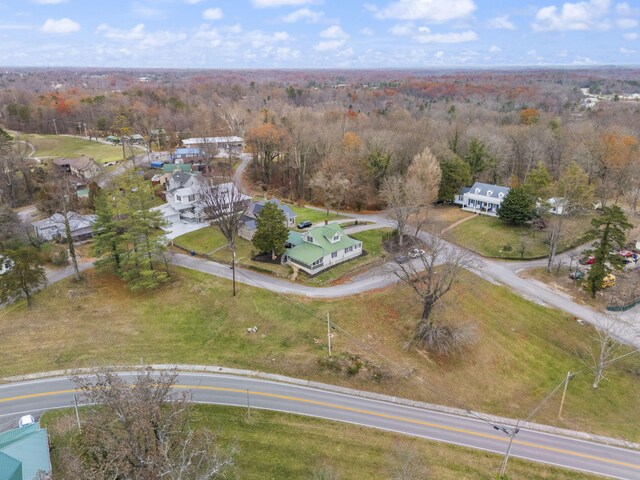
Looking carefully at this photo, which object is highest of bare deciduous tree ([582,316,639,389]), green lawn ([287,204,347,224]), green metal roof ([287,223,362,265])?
green metal roof ([287,223,362,265])

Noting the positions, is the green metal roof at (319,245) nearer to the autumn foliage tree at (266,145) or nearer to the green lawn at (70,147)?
the autumn foliage tree at (266,145)

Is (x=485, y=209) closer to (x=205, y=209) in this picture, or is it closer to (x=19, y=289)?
(x=205, y=209)

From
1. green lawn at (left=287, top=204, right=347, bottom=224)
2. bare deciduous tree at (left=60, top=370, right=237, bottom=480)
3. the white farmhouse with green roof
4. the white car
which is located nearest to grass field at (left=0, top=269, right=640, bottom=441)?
the white farmhouse with green roof

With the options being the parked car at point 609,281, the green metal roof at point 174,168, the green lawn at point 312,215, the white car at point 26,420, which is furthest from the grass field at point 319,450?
the green metal roof at point 174,168

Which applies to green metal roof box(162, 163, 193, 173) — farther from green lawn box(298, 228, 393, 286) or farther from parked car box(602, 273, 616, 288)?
parked car box(602, 273, 616, 288)

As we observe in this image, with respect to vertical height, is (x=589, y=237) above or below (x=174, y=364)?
above

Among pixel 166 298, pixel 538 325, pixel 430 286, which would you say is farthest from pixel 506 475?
pixel 166 298

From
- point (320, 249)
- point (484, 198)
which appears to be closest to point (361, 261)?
point (320, 249)
